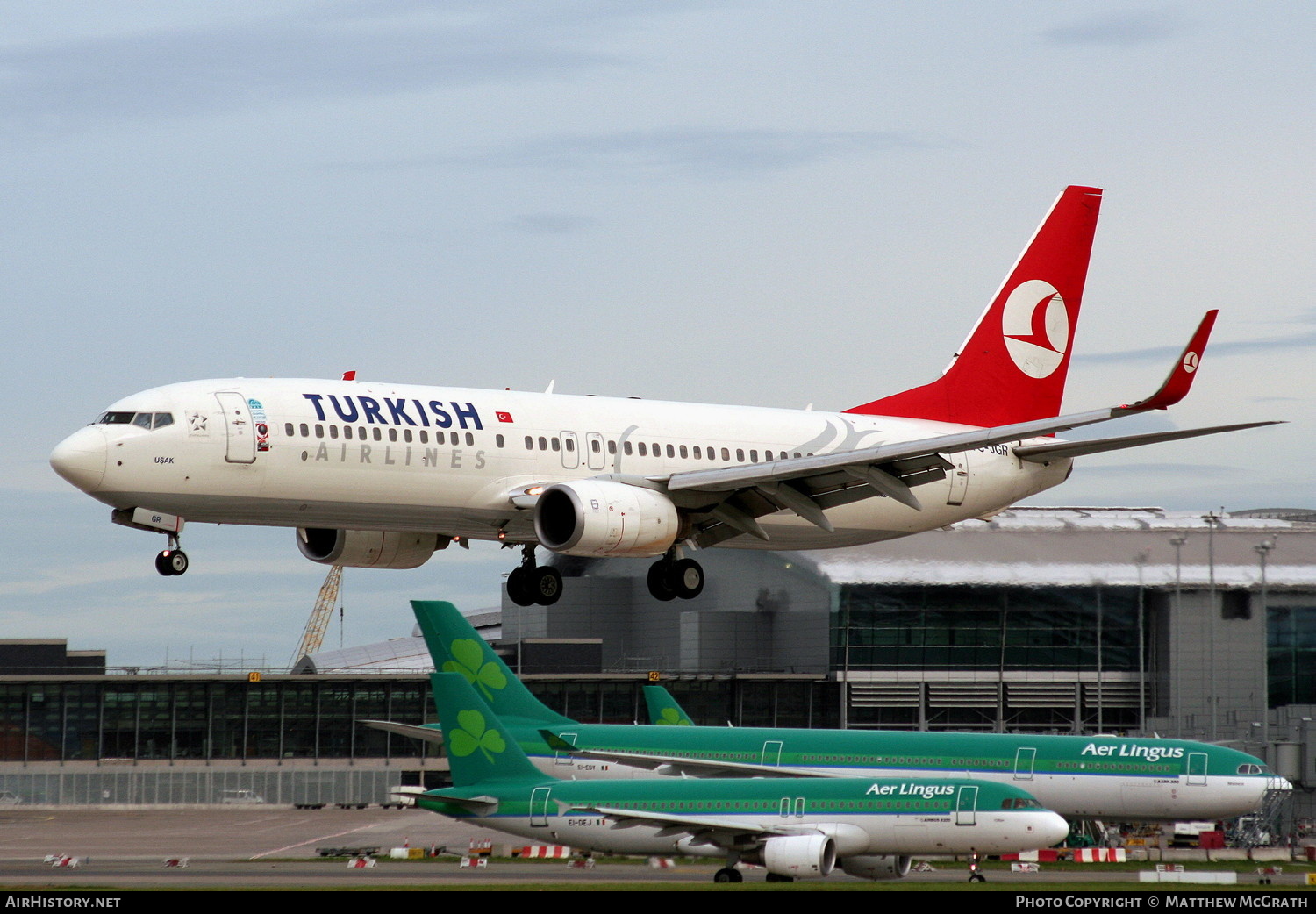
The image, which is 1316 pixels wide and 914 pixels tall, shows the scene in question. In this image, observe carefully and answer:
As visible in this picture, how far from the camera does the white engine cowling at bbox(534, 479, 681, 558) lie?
41.7 m

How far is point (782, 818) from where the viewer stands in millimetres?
48281

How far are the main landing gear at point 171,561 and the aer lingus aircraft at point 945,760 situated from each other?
1775 cm

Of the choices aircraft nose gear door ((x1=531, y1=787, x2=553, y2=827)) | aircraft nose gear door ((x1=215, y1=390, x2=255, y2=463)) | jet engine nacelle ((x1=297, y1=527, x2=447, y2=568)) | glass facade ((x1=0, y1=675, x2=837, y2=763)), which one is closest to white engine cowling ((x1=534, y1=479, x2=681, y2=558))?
jet engine nacelle ((x1=297, y1=527, x2=447, y2=568))

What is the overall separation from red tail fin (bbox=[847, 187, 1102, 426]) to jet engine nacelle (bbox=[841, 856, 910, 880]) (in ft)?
43.1

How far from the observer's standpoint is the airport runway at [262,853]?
50.2 meters

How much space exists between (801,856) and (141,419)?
20.3 meters

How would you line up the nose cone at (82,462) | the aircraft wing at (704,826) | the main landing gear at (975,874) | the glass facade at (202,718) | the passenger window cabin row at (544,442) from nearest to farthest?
the nose cone at (82,462) → the passenger window cabin row at (544,442) → the main landing gear at (975,874) → the aircraft wing at (704,826) → the glass facade at (202,718)

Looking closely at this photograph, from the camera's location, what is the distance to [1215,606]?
94375 millimetres

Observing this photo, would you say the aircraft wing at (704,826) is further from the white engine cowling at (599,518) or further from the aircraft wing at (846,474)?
the white engine cowling at (599,518)

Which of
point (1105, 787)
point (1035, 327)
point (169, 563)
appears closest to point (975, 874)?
point (1105, 787)

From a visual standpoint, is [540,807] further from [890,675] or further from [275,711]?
[890,675]

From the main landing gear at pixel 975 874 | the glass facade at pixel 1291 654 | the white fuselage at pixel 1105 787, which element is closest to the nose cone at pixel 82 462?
the white fuselage at pixel 1105 787
